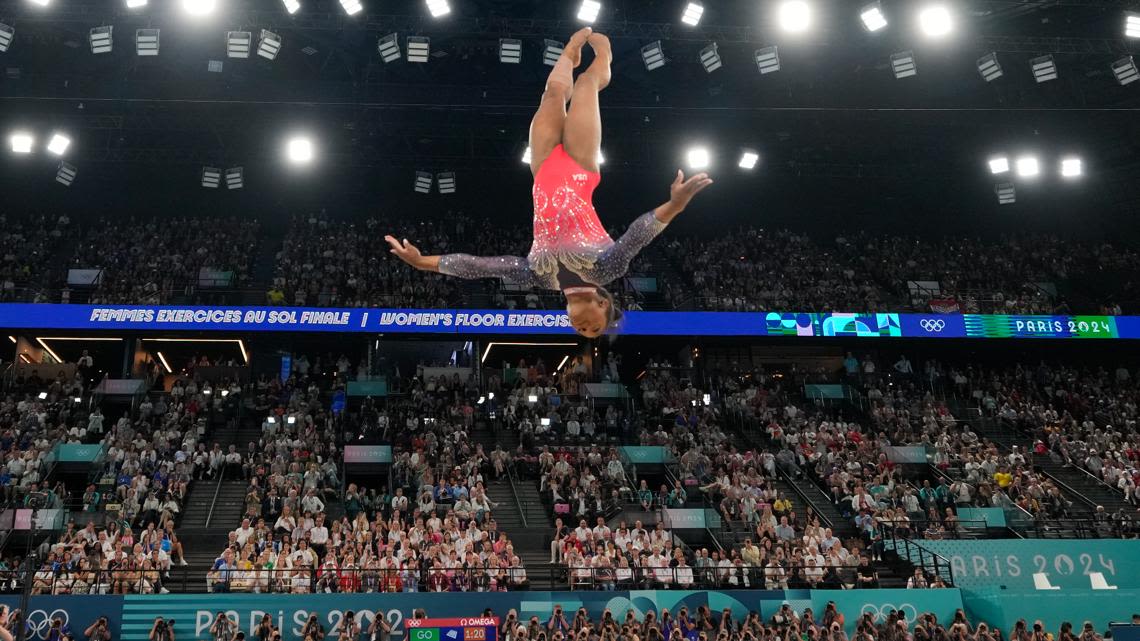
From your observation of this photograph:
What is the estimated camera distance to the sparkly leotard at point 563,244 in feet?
17.2

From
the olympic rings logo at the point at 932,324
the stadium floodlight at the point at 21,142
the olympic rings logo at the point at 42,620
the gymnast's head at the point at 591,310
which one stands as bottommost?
the olympic rings logo at the point at 42,620

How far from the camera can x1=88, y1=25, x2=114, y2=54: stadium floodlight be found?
1773 cm

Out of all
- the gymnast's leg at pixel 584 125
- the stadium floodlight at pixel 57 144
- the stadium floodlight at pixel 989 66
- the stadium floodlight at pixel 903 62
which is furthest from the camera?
→ the stadium floodlight at pixel 57 144

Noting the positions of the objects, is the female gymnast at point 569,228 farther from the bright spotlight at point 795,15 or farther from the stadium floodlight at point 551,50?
the stadium floodlight at point 551,50

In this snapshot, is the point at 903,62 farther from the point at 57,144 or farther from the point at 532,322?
the point at 57,144

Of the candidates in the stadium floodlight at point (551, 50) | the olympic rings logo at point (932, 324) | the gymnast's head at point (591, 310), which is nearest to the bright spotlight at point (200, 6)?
the stadium floodlight at point (551, 50)

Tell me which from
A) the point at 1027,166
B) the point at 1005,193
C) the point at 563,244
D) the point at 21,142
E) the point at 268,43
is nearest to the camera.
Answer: the point at 563,244

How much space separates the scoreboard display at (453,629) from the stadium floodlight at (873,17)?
13492mm

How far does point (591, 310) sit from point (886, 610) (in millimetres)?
11736

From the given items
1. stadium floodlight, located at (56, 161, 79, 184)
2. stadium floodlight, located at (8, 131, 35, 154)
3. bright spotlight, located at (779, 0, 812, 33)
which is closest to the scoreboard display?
bright spotlight, located at (779, 0, 812, 33)

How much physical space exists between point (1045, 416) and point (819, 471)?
757 cm

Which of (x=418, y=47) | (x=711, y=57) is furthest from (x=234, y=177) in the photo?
(x=711, y=57)

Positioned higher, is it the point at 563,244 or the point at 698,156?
the point at 698,156

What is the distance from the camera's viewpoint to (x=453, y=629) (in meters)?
12.4
